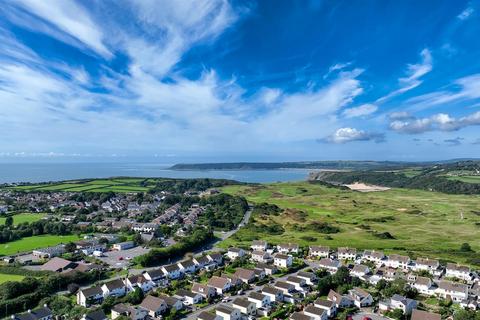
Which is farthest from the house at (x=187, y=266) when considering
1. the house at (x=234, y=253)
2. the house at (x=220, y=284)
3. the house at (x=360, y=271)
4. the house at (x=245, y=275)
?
the house at (x=360, y=271)

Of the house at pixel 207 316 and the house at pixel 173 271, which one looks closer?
the house at pixel 207 316

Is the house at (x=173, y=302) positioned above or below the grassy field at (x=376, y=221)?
above

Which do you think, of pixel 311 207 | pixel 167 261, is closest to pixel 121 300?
pixel 167 261

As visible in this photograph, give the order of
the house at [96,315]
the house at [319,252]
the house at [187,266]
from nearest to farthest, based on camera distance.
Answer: the house at [96,315]
the house at [187,266]
the house at [319,252]

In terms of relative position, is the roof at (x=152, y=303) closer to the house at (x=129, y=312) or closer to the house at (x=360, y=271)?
the house at (x=129, y=312)

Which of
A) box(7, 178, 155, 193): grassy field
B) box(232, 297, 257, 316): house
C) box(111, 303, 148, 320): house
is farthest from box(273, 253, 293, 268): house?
box(7, 178, 155, 193): grassy field

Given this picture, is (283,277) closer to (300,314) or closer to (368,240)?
(300,314)

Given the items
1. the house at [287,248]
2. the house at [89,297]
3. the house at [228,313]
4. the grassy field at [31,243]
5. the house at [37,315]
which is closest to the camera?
the house at [37,315]
